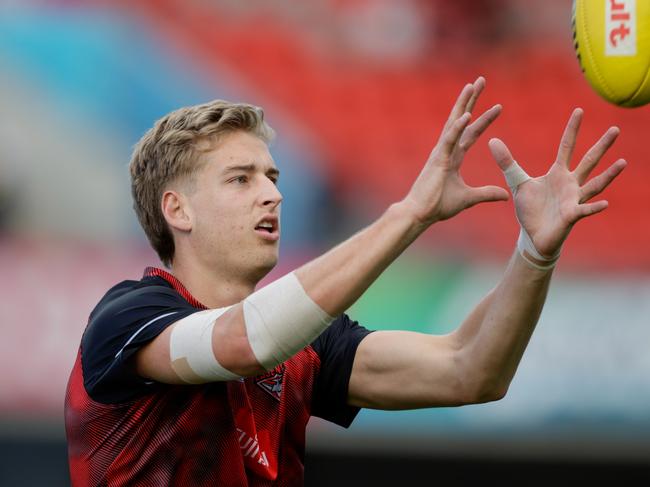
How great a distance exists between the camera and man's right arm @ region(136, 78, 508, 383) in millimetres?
2789

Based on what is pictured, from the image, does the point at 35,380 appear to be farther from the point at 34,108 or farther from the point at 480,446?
the point at 480,446

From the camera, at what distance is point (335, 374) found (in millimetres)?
3666

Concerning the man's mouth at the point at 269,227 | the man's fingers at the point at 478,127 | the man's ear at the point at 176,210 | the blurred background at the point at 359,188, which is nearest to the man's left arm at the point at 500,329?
the man's fingers at the point at 478,127

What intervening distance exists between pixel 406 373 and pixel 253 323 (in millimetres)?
832

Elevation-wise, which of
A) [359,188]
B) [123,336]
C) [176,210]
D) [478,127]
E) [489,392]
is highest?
[359,188]

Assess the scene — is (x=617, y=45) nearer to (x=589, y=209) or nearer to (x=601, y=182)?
(x=601, y=182)

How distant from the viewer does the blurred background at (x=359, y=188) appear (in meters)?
6.88

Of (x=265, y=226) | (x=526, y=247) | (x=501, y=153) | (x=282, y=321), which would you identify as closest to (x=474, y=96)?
(x=501, y=153)

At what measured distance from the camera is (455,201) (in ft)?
9.48

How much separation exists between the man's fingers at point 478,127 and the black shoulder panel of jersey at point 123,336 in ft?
3.00

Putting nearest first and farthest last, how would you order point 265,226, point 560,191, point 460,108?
point 460,108 → point 560,191 → point 265,226

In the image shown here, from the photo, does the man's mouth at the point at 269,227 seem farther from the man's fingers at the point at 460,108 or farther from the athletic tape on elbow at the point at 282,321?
the man's fingers at the point at 460,108

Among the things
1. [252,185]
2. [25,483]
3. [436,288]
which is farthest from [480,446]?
[252,185]

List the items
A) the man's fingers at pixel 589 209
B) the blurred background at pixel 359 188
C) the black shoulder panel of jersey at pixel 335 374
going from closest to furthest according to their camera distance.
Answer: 1. the man's fingers at pixel 589 209
2. the black shoulder panel of jersey at pixel 335 374
3. the blurred background at pixel 359 188
